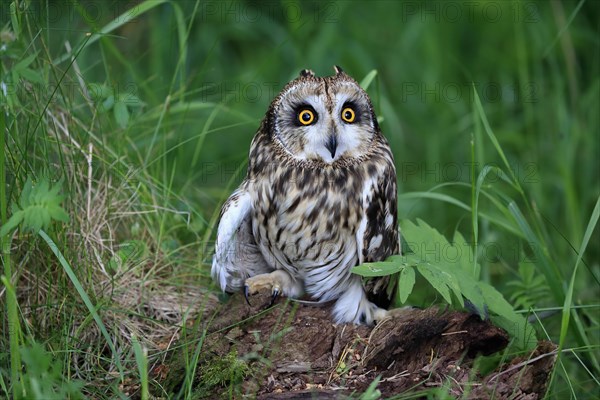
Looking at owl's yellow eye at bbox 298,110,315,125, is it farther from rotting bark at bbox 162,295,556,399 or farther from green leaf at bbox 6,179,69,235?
green leaf at bbox 6,179,69,235

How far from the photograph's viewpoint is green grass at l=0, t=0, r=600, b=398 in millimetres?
3365

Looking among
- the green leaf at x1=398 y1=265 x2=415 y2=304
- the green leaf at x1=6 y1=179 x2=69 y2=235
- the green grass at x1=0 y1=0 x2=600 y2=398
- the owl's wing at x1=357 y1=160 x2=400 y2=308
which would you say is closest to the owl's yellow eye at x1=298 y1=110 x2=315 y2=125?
the owl's wing at x1=357 y1=160 x2=400 y2=308

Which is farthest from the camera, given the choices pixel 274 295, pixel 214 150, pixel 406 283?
pixel 214 150

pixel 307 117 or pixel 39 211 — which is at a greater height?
pixel 307 117

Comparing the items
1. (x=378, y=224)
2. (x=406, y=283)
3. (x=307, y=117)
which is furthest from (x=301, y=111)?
(x=406, y=283)

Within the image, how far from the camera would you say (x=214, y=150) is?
21.1 feet

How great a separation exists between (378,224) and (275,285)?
0.51m

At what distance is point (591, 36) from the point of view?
6.06 meters

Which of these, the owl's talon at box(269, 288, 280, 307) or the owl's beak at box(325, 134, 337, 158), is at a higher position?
the owl's beak at box(325, 134, 337, 158)

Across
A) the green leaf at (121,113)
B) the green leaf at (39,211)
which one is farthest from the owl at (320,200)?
the green leaf at (39,211)

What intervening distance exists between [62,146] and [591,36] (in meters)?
3.94

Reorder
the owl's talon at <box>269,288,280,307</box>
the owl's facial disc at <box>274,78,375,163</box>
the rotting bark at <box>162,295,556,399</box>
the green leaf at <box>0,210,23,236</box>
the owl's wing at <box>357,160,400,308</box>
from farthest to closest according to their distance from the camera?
the owl's talon at <box>269,288,280,307</box>, the owl's wing at <box>357,160,400,308</box>, the owl's facial disc at <box>274,78,375,163</box>, the rotting bark at <box>162,295,556,399</box>, the green leaf at <box>0,210,23,236</box>

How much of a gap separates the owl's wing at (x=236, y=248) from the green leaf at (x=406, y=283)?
0.75m

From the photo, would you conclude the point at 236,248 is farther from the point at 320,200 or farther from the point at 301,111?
the point at 301,111
